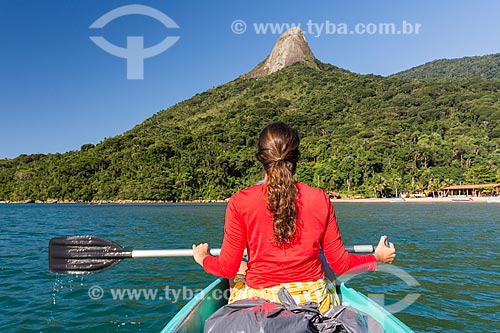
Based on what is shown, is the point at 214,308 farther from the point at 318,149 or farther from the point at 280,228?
the point at 318,149

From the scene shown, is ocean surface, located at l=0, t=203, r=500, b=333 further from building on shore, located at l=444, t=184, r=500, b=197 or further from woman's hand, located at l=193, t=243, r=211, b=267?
building on shore, located at l=444, t=184, r=500, b=197

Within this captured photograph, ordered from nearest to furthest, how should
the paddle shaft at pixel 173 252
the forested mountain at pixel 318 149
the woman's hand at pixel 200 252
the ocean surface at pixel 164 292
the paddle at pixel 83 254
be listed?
the woman's hand at pixel 200 252
the paddle shaft at pixel 173 252
the paddle at pixel 83 254
the ocean surface at pixel 164 292
the forested mountain at pixel 318 149

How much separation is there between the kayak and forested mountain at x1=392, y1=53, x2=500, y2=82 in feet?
602

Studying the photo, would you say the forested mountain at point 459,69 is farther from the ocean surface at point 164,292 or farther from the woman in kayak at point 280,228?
the woman in kayak at point 280,228

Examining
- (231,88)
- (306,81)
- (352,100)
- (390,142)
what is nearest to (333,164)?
(390,142)

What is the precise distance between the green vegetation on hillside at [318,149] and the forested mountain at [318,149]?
288 mm

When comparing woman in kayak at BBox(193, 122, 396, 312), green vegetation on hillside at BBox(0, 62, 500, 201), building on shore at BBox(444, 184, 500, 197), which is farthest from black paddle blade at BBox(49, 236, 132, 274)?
building on shore at BBox(444, 184, 500, 197)

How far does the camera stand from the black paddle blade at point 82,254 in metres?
3.66

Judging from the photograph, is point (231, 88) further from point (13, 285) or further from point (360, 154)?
point (13, 285)

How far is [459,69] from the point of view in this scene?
180 m

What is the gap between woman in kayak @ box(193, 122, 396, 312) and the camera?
221 cm

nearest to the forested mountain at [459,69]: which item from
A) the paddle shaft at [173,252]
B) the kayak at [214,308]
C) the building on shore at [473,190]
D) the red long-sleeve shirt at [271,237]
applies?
the building on shore at [473,190]

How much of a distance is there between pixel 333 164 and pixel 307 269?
94.0 meters

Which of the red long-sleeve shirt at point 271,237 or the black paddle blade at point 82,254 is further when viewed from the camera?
the black paddle blade at point 82,254
